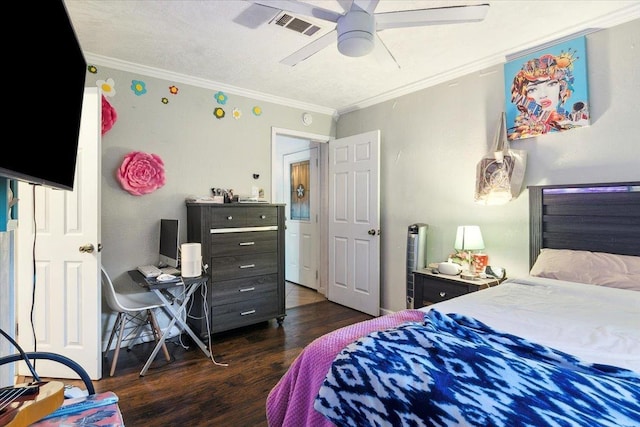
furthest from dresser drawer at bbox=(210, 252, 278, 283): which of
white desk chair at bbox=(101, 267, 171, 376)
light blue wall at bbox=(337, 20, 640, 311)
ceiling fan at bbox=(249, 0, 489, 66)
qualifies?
ceiling fan at bbox=(249, 0, 489, 66)

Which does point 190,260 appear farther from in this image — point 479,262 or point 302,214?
point 302,214

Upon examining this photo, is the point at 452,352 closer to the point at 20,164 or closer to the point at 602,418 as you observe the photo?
the point at 602,418

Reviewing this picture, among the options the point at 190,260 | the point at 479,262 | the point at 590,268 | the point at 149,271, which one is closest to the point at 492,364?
the point at 590,268

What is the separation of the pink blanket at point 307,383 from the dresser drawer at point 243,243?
175 centimetres

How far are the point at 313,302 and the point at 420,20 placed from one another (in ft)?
11.1

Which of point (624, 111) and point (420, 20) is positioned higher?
point (420, 20)

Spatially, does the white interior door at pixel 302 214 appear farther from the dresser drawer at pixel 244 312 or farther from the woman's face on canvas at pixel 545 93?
the woman's face on canvas at pixel 545 93

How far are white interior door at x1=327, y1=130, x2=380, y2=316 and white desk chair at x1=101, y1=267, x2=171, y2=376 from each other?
6.73ft

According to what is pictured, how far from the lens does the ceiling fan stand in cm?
→ 157

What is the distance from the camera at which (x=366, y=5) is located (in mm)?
1623

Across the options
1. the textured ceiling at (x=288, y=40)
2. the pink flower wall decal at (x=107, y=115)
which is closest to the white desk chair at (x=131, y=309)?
the pink flower wall decal at (x=107, y=115)

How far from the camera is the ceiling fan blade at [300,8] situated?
1.58 metres

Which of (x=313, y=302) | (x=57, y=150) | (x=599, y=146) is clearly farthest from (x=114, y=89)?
(x=599, y=146)

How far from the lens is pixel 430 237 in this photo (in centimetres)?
326
